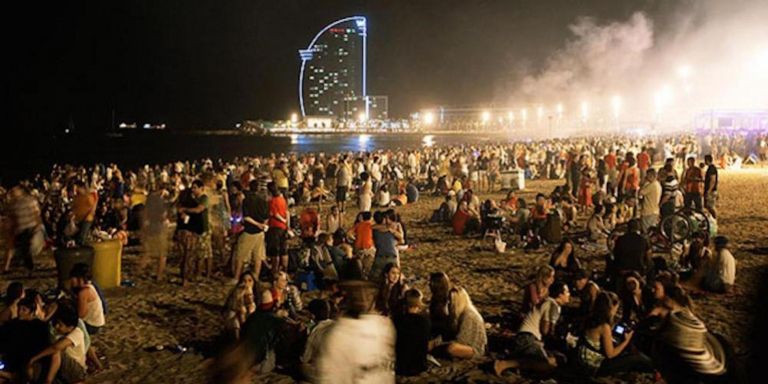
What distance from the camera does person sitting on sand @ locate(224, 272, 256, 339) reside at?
6387mm

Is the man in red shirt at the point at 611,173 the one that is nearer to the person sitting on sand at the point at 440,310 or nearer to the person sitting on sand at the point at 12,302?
the person sitting on sand at the point at 440,310

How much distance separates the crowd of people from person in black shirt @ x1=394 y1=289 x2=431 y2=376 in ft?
0.04

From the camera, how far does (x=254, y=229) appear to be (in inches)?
348

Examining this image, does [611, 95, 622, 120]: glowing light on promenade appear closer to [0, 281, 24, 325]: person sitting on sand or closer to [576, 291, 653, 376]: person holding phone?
[576, 291, 653, 376]: person holding phone

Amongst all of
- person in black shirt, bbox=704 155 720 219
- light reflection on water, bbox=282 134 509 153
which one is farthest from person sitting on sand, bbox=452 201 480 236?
light reflection on water, bbox=282 134 509 153

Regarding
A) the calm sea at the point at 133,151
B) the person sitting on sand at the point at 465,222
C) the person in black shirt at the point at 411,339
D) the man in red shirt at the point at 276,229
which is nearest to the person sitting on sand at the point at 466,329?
the person in black shirt at the point at 411,339

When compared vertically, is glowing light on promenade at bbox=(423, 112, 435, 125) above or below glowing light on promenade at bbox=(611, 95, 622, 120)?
above

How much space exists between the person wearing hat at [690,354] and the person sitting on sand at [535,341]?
5.53 feet

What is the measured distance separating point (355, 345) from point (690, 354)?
7.15 feet

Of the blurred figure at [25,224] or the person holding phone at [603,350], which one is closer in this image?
the person holding phone at [603,350]

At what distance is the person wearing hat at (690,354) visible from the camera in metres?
4.00

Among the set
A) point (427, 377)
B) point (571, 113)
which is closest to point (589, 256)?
point (427, 377)

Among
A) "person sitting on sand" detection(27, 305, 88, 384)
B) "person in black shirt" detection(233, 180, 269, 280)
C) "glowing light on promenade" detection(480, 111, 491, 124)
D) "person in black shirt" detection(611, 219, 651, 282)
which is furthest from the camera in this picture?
"glowing light on promenade" detection(480, 111, 491, 124)

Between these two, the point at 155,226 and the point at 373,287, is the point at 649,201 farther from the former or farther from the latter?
the point at 373,287
